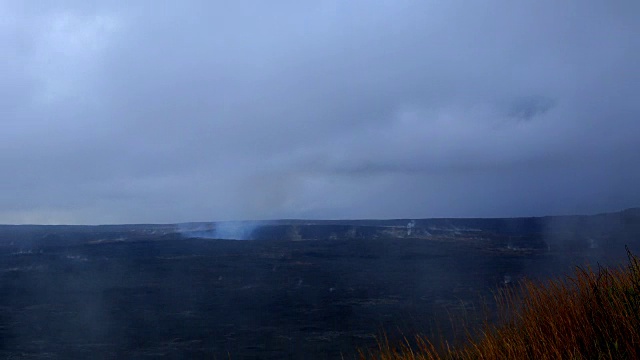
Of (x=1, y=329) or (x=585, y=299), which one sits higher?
(x=585, y=299)

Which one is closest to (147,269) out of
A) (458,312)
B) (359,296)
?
(359,296)

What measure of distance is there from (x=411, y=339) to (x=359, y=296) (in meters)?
13.5

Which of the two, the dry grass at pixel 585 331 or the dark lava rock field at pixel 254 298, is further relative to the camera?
the dark lava rock field at pixel 254 298

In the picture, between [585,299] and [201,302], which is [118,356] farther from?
[585,299]

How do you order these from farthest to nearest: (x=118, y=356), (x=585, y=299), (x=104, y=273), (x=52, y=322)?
(x=104, y=273)
(x=52, y=322)
(x=118, y=356)
(x=585, y=299)

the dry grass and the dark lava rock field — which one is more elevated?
the dry grass

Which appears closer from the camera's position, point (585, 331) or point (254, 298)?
point (585, 331)

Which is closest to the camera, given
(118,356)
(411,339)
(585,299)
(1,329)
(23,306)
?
(585,299)

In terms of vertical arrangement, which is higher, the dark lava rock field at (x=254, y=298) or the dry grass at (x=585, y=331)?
the dry grass at (x=585, y=331)

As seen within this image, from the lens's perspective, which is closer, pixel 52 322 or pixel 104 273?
pixel 52 322

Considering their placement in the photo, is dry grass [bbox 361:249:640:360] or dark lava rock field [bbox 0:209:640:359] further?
dark lava rock field [bbox 0:209:640:359]

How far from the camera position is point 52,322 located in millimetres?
30875

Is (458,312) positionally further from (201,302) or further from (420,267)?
(420,267)

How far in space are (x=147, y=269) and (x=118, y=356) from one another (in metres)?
36.0
